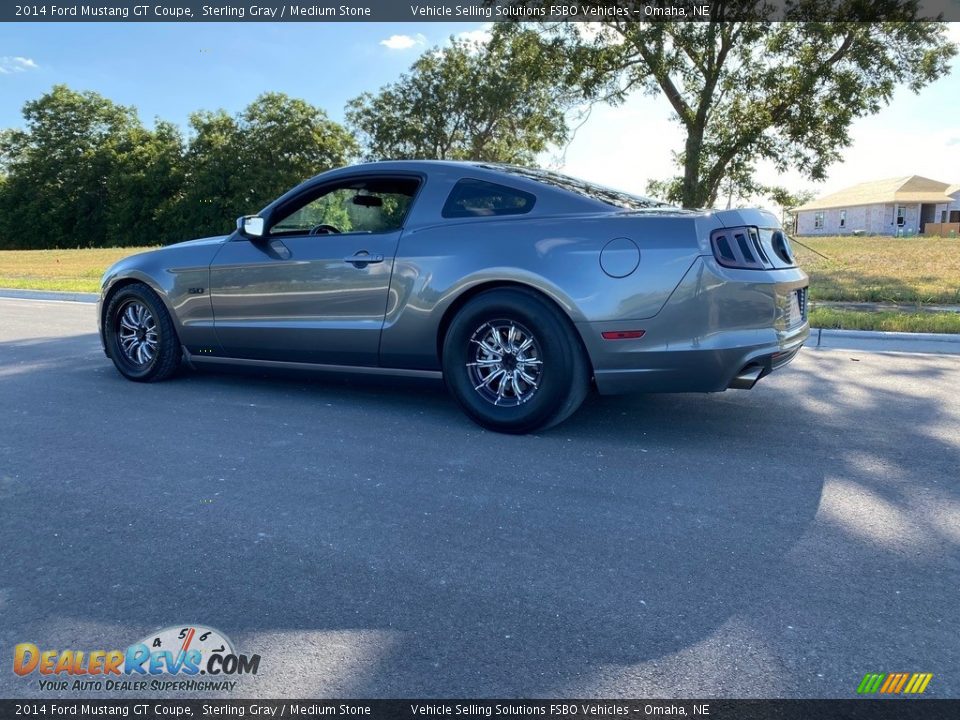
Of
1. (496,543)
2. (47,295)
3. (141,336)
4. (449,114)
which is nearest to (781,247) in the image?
(496,543)

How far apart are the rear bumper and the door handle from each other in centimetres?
144

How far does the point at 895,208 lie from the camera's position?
175 ft

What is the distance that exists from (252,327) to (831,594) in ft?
13.6

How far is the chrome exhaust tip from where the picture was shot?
13.8 feet

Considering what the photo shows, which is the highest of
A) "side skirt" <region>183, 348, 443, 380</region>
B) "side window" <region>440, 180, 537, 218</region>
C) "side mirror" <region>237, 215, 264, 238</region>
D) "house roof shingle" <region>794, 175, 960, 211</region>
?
"house roof shingle" <region>794, 175, 960, 211</region>

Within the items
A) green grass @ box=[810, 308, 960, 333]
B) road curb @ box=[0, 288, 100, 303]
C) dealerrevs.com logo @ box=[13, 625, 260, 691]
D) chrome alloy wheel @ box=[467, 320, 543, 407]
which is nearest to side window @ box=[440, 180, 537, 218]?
chrome alloy wheel @ box=[467, 320, 543, 407]

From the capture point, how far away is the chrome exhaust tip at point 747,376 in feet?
13.8

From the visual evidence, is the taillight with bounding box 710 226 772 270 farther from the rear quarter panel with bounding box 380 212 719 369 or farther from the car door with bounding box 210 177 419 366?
the car door with bounding box 210 177 419 366

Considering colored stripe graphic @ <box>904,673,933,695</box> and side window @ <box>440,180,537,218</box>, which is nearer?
colored stripe graphic @ <box>904,673,933,695</box>

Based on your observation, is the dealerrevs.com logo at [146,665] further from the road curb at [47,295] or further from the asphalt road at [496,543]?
the road curb at [47,295]

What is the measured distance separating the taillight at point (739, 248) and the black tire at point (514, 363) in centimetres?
89

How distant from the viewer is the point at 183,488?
3.63 metres

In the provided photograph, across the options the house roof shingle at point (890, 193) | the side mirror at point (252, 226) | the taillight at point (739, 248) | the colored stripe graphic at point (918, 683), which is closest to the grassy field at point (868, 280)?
the taillight at point (739, 248)

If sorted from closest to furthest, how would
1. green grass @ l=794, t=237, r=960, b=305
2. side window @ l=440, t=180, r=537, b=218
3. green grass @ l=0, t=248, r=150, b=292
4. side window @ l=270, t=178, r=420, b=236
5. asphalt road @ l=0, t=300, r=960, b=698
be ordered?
asphalt road @ l=0, t=300, r=960, b=698
side window @ l=440, t=180, r=537, b=218
side window @ l=270, t=178, r=420, b=236
green grass @ l=794, t=237, r=960, b=305
green grass @ l=0, t=248, r=150, b=292
